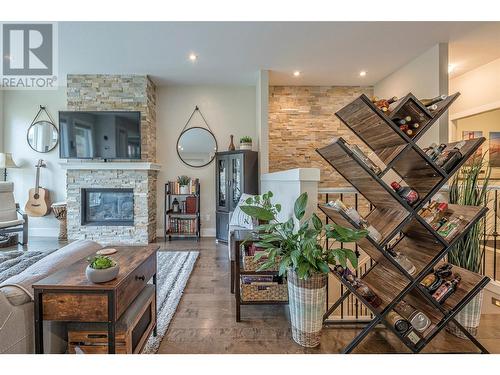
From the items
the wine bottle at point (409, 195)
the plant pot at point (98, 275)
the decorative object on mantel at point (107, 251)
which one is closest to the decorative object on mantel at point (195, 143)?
the decorative object on mantel at point (107, 251)

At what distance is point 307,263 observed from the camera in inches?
68.1

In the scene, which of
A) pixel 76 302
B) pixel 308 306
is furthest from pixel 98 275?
pixel 308 306

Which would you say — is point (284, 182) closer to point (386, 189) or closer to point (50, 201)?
point (386, 189)

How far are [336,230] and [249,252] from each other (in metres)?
0.83

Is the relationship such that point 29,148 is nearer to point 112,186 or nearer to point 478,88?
point 112,186

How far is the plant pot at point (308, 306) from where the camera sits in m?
1.76

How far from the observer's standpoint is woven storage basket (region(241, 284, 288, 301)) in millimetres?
2156

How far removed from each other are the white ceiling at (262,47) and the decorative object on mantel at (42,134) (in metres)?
1.12

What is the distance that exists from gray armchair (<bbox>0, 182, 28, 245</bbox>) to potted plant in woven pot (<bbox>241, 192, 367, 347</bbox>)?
14.5 feet

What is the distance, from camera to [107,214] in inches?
190

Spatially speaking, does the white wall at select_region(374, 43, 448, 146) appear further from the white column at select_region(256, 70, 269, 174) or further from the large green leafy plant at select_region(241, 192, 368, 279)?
the large green leafy plant at select_region(241, 192, 368, 279)

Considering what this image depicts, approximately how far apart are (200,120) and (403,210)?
4.27 meters

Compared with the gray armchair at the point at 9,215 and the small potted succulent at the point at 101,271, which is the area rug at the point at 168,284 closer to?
the small potted succulent at the point at 101,271

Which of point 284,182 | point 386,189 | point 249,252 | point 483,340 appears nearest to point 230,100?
point 284,182
